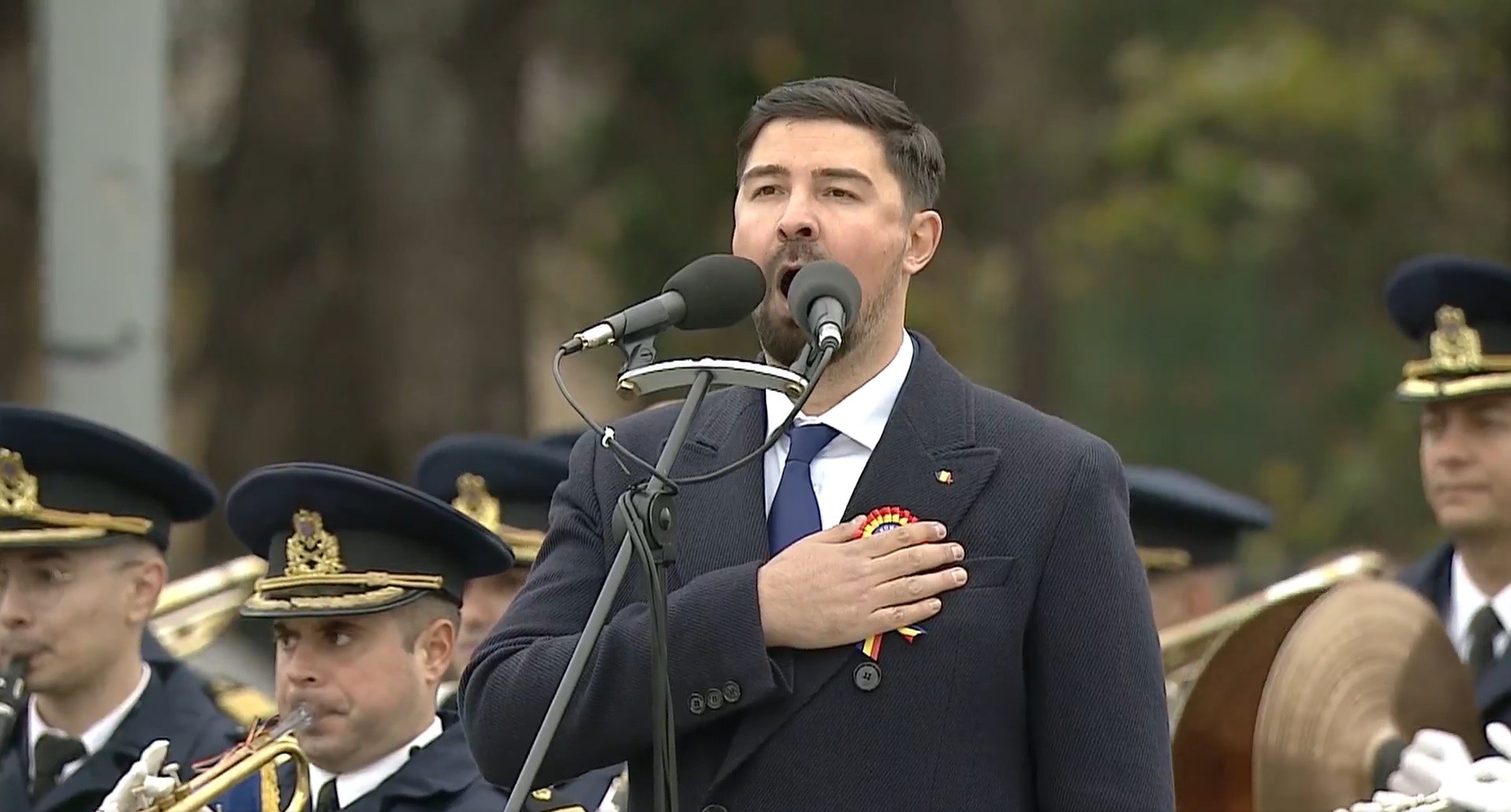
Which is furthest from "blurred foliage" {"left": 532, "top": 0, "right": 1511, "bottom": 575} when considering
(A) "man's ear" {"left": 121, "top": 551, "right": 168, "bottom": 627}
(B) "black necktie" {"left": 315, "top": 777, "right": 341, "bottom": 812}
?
(B) "black necktie" {"left": 315, "top": 777, "right": 341, "bottom": 812}

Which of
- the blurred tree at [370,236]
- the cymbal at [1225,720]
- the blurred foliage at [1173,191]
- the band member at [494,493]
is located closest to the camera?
the cymbal at [1225,720]

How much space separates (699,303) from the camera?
13.6ft

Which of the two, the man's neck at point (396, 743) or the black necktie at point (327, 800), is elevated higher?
the man's neck at point (396, 743)

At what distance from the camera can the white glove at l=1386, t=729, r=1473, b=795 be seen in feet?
18.9

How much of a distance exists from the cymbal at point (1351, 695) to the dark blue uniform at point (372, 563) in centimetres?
171

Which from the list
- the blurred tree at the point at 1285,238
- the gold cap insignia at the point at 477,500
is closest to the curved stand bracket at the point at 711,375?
the gold cap insignia at the point at 477,500

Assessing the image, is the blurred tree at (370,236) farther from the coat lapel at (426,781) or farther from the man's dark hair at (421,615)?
the coat lapel at (426,781)

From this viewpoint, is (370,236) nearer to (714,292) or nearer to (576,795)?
(576,795)

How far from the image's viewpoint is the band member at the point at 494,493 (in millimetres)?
7496

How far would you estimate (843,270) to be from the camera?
4.15 m

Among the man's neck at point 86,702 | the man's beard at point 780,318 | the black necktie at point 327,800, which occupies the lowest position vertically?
the black necktie at point 327,800

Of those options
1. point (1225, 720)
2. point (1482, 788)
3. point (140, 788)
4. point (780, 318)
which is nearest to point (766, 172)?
point (780, 318)

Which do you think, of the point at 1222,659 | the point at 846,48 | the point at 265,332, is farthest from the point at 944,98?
the point at 1222,659

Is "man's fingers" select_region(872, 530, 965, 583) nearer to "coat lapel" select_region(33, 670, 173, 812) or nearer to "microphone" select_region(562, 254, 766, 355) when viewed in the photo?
"microphone" select_region(562, 254, 766, 355)
